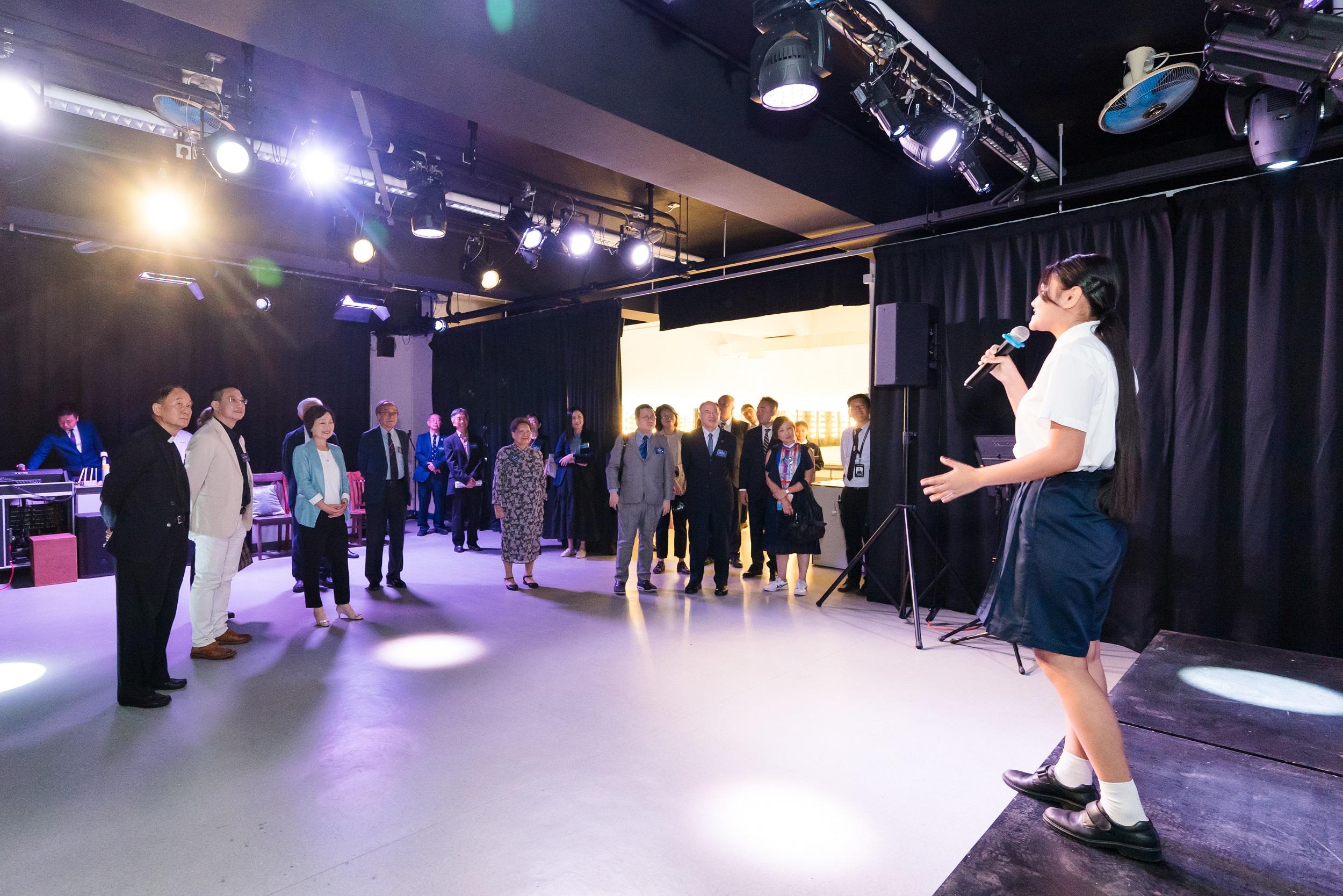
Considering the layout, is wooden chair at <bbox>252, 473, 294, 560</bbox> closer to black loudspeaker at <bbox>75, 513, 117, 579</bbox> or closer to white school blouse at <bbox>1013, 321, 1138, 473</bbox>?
black loudspeaker at <bbox>75, 513, 117, 579</bbox>

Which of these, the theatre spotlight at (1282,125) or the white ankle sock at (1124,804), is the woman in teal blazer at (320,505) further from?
the theatre spotlight at (1282,125)

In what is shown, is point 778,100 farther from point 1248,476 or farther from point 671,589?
point 671,589

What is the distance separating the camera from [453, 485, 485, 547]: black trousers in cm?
781

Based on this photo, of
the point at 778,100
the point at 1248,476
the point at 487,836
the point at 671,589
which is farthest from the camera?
the point at 671,589

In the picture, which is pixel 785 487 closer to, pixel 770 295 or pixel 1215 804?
pixel 770 295

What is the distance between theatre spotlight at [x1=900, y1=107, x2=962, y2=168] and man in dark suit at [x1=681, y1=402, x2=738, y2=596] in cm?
259

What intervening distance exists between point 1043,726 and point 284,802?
10.5 feet

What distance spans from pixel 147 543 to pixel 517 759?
213 centimetres

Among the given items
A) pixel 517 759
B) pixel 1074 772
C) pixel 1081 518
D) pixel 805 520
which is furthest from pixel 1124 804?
pixel 805 520

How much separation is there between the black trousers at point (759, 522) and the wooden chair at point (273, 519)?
4.56 m

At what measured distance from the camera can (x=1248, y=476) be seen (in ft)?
13.1

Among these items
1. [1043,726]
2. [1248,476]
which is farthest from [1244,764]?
[1248,476]

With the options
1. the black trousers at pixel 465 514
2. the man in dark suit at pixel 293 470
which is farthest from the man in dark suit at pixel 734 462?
the man in dark suit at pixel 293 470

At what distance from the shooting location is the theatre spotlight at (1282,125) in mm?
3043
